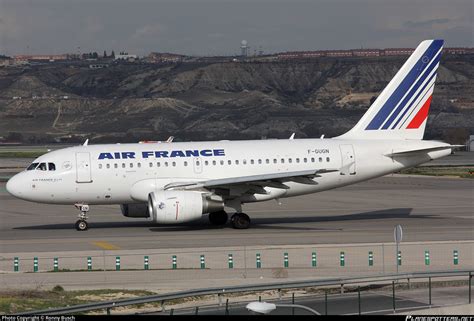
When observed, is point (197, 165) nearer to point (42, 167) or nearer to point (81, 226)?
point (81, 226)

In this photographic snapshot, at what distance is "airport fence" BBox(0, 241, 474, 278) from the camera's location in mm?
35375

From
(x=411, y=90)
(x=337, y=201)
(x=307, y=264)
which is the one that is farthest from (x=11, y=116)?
(x=307, y=264)

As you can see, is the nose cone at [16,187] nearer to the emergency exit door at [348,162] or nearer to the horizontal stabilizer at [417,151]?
the emergency exit door at [348,162]

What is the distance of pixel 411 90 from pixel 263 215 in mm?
10296

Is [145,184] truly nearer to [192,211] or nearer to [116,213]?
A: [192,211]

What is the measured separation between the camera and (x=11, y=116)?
189625 millimetres

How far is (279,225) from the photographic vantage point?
163 ft

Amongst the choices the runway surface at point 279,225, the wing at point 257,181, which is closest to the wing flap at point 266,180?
the wing at point 257,181

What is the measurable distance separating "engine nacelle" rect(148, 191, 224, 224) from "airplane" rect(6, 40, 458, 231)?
0.04 metres

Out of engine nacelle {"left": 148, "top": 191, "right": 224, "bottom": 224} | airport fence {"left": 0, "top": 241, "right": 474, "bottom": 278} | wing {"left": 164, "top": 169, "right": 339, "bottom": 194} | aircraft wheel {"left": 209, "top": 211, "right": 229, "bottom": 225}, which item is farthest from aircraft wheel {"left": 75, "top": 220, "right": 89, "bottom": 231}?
airport fence {"left": 0, "top": 241, "right": 474, "bottom": 278}

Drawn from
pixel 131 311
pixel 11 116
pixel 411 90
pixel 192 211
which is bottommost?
pixel 131 311

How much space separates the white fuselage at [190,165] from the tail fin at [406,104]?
927mm

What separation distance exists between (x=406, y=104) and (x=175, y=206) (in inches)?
551

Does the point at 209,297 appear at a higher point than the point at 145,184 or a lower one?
lower
